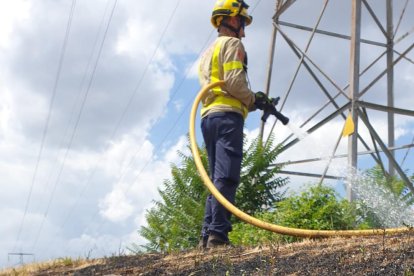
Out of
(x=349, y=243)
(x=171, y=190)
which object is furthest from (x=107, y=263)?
(x=171, y=190)

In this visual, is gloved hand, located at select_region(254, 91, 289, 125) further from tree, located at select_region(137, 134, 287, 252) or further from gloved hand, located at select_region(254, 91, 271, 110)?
tree, located at select_region(137, 134, 287, 252)

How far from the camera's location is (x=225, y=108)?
6676 millimetres

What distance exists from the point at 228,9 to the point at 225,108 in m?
0.99

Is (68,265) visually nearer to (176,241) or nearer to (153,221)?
(176,241)

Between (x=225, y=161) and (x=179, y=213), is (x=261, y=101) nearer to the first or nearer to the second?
(x=225, y=161)

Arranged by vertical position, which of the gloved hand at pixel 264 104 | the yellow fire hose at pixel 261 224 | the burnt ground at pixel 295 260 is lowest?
the burnt ground at pixel 295 260

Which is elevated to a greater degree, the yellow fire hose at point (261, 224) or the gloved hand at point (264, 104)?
the gloved hand at point (264, 104)

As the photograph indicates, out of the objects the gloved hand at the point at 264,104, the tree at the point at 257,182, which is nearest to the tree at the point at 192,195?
the tree at the point at 257,182

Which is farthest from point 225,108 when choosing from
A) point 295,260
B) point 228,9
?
point 295,260

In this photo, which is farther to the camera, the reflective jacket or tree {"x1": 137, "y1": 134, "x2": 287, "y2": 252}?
tree {"x1": 137, "y1": 134, "x2": 287, "y2": 252}

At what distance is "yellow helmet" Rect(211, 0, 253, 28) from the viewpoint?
22.5 ft

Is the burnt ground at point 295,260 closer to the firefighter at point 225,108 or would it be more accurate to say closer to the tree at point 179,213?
the firefighter at point 225,108

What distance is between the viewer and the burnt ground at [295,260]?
3.96m

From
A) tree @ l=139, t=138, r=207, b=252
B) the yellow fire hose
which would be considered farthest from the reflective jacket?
tree @ l=139, t=138, r=207, b=252
